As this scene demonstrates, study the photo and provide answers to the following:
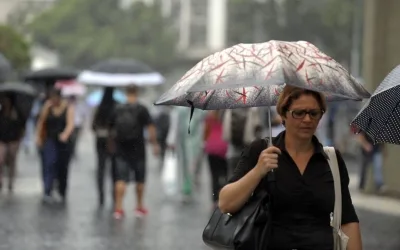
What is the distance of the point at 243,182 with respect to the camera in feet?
15.5

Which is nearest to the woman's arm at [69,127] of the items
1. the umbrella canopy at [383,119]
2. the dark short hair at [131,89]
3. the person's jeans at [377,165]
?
the dark short hair at [131,89]

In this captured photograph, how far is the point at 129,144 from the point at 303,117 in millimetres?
9038

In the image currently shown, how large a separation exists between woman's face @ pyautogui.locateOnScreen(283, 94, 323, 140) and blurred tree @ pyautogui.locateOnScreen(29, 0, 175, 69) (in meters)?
78.8

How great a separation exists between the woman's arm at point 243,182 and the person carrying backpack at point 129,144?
8745 millimetres

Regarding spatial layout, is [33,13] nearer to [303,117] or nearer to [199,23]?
[199,23]

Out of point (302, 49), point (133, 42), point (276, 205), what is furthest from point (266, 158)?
point (133, 42)

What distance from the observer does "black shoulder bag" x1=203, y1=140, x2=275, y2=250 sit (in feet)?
15.3

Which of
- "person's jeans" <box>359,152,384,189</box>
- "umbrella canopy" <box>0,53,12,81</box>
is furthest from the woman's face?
"person's jeans" <box>359,152,384,189</box>

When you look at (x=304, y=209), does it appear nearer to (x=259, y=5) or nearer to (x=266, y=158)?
(x=266, y=158)

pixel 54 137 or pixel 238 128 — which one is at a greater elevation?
pixel 238 128

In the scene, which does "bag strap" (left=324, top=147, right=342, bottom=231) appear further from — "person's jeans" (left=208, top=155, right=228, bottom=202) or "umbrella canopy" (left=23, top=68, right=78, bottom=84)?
"umbrella canopy" (left=23, top=68, right=78, bottom=84)

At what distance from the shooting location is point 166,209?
15086 mm

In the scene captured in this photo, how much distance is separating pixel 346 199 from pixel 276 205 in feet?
1.12

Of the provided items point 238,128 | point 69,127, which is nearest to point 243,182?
point 238,128
